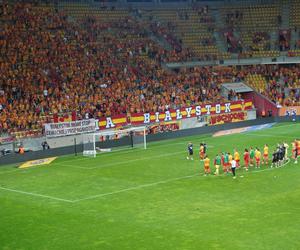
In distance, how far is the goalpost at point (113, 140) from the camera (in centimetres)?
4634

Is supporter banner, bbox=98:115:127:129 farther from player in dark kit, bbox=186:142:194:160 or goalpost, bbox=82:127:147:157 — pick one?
player in dark kit, bbox=186:142:194:160

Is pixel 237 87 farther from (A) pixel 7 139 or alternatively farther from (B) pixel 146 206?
(B) pixel 146 206

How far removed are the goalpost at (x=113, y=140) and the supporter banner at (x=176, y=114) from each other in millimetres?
1509

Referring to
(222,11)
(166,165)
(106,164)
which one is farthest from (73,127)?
(222,11)

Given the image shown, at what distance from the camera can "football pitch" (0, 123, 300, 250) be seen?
72.6 feet

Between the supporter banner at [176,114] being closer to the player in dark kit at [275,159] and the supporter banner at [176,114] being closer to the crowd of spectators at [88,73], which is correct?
the crowd of spectators at [88,73]

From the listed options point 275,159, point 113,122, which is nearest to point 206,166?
point 275,159

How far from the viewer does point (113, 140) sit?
4828 cm

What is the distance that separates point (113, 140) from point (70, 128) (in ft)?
12.0

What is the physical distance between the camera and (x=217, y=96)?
61156 millimetres

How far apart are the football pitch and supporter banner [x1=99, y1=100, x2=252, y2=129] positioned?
8679mm

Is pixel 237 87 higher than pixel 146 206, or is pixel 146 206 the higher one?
pixel 237 87

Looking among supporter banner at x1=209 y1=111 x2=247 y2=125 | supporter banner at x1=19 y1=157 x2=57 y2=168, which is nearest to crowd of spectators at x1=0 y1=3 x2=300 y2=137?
supporter banner at x1=209 y1=111 x2=247 y2=125

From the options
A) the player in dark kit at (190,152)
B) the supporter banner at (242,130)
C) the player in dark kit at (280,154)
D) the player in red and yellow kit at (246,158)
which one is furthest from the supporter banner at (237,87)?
the player in red and yellow kit at (246,158)
